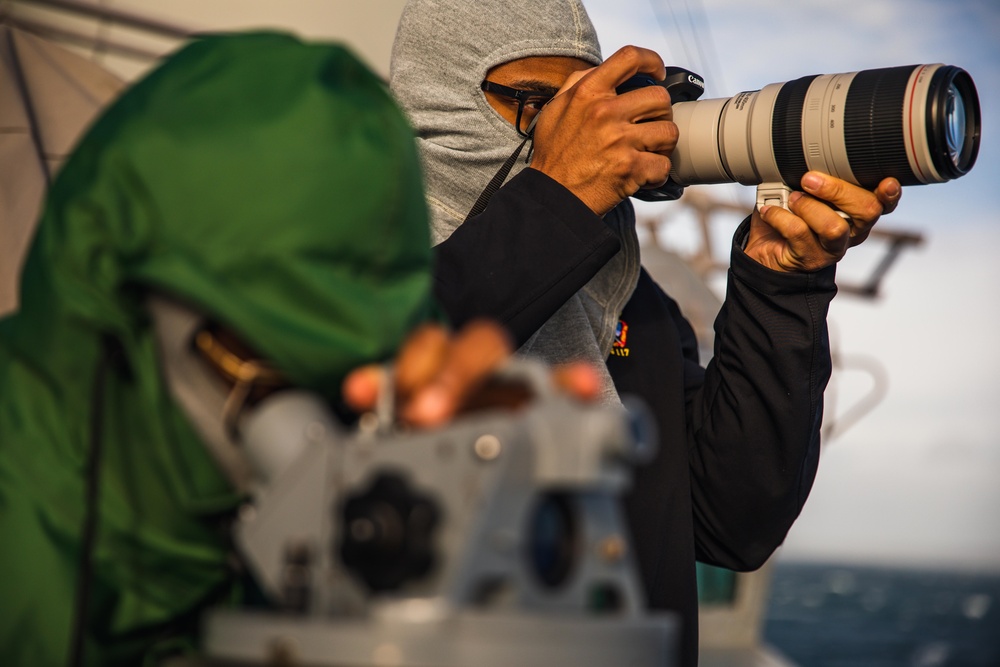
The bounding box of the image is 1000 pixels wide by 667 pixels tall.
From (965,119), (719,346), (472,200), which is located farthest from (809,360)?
(472,200)

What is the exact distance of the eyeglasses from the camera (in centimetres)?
186

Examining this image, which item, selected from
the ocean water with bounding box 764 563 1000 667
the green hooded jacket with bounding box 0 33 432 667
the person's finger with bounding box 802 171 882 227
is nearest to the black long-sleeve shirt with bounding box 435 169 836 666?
the person's finger with bounding box 802 171 882 227

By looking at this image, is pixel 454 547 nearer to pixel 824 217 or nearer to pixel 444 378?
pixel 444 378

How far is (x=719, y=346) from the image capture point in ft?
6.20

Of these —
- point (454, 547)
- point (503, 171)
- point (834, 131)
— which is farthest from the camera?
point (503, 171)

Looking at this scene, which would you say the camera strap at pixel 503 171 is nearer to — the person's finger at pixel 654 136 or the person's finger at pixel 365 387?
the person's finger at pixel 654 136

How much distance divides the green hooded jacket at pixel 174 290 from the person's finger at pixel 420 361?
42mm

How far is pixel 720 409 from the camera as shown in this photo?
1859 mm

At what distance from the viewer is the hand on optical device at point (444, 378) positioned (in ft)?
2.57

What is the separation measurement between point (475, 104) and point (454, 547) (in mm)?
1265

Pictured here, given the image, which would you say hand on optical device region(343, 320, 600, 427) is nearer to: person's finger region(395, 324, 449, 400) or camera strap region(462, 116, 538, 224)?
person's finger region(395, 324, 449, 400)

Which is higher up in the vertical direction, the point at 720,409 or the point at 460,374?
the point at 460,374

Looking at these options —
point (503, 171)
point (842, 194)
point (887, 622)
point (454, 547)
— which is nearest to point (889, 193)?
point (842, 194)

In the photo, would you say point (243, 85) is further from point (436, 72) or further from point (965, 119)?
Result: point (965, 119)
